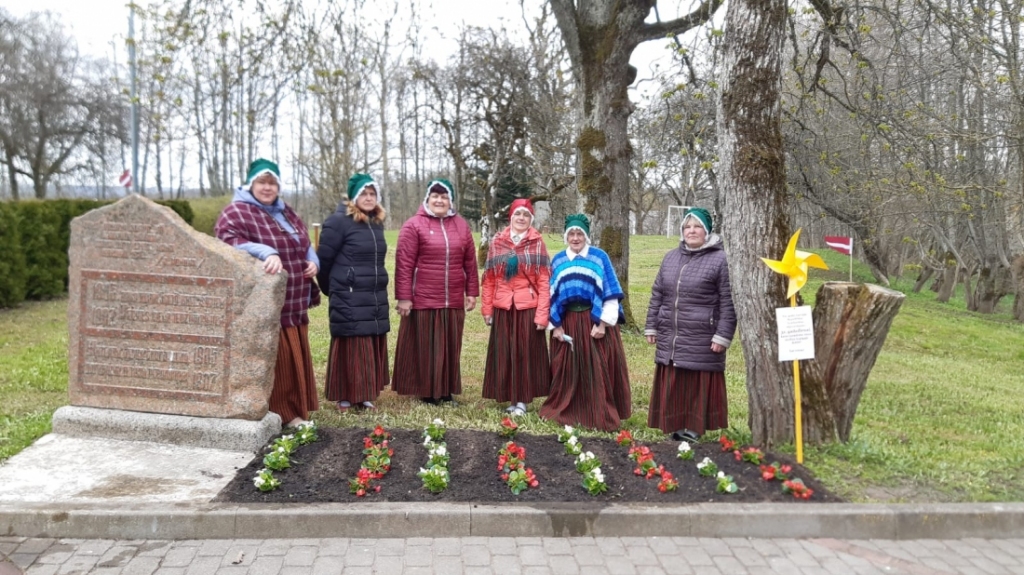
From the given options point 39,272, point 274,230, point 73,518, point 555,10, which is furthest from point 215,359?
point 39,272

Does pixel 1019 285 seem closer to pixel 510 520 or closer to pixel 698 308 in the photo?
pixel 698 308

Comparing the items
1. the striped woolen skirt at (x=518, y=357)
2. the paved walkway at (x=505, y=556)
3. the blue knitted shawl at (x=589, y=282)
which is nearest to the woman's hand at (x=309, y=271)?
the striped woolen skirt at (x=518, y=357)

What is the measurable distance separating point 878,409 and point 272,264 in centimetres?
612

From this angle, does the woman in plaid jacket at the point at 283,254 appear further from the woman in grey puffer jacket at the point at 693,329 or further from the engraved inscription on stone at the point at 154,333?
the woman in grey puffer jacket at the point at 693,329

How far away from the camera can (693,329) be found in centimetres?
541

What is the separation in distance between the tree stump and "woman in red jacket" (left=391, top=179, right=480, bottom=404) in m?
2.70

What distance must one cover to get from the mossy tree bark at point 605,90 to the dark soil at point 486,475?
5478mm

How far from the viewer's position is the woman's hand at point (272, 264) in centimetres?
506

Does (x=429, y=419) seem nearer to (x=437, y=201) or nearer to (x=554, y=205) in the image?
(x=437, y=201)

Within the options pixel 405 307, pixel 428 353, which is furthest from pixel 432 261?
pixel 428 353

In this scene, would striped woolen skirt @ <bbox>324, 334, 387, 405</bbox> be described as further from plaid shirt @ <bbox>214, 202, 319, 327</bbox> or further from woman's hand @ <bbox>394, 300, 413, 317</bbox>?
plaid shirt @ <bbox>214, 202, 319, 327</bbox>

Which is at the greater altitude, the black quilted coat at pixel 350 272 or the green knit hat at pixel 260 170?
the green knit hat at pixel 260 170

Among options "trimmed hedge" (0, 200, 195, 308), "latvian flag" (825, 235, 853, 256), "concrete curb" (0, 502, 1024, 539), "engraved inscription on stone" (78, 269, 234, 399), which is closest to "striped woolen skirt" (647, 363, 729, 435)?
"concrete curb" (0, 502, 1024, 539)

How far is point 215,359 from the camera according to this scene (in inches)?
200
